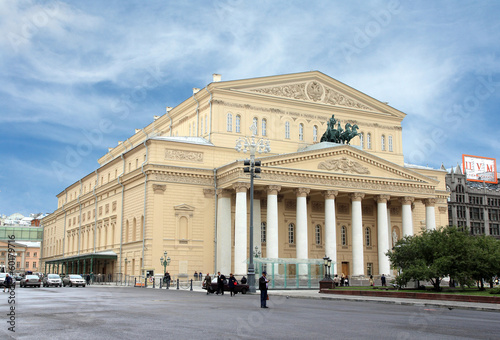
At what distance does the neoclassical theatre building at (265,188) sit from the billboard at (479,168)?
44.2m

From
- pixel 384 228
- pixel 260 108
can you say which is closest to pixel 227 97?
pixel 260 108

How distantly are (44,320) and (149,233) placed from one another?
3738 centimetres

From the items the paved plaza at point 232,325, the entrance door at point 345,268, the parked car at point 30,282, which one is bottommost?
the paved plaza at point 232,325

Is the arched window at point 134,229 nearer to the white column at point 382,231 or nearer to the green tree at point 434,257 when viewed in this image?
the white column at point 382,231

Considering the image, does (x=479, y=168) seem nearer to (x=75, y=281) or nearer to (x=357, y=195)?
→ (x=357, y=195)

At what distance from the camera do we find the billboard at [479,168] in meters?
111

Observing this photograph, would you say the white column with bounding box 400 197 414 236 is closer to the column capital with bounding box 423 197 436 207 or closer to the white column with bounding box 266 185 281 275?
the column capital with bounding box 423 197 436 207

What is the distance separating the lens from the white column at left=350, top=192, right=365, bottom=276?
57594 millimetres

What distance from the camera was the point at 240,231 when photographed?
174 feet

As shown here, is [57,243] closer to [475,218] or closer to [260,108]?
[260,108]

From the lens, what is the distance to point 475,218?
10700 cm

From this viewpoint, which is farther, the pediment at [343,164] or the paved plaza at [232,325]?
the pediment at [343,164]

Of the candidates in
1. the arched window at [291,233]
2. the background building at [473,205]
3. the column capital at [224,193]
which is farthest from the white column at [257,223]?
the background building at [473,205]

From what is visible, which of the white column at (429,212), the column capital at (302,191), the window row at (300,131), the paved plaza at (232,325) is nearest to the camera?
the paved plaza at (232,325)
